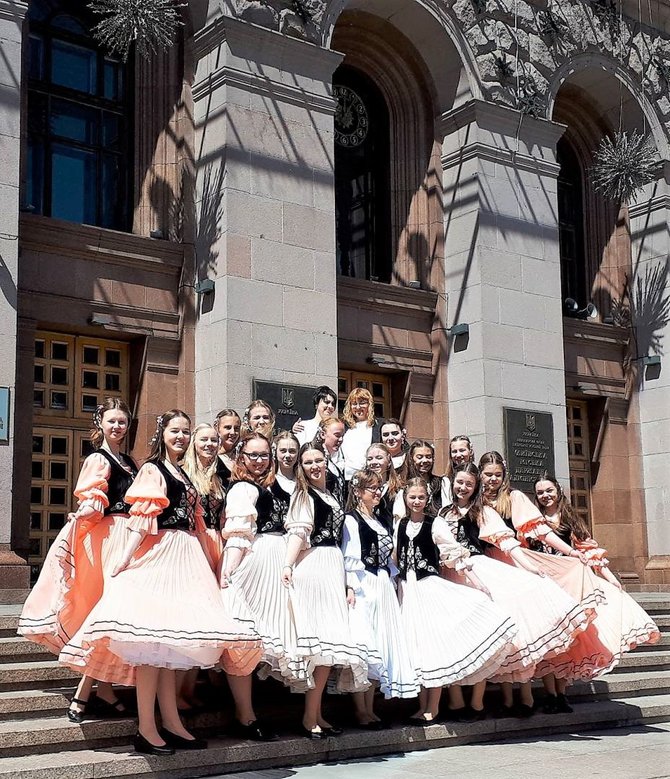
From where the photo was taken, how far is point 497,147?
17891 mm

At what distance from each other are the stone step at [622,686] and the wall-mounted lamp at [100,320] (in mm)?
7297

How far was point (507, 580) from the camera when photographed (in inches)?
389

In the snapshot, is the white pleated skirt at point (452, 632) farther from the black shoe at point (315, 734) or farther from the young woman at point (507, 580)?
the black shoe at point (315, 734)

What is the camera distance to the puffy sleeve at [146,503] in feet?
25.8

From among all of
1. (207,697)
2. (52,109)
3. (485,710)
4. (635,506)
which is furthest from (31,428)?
(635,506)

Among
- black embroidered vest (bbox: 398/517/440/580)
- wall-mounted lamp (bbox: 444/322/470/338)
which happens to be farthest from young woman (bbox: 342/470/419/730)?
wall-mounted lamp (bbox: 444/322/470/338)

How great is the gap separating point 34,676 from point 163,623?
6.90ft

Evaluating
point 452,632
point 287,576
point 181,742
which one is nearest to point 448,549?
point 452,632

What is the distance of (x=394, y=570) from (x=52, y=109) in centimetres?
874

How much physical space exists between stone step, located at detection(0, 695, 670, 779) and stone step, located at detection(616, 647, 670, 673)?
6.00 feet

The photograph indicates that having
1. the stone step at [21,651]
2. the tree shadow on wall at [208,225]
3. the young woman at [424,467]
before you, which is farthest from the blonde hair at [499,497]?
the tree shadow on wall at [208,225]

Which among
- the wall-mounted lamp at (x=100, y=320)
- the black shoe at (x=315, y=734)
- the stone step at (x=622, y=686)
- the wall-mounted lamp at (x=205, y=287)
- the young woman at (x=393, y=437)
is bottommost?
the stone step at (x=622, y=686)

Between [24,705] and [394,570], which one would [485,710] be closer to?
[394,570]

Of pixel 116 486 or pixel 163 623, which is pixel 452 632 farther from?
pixel 116 486
